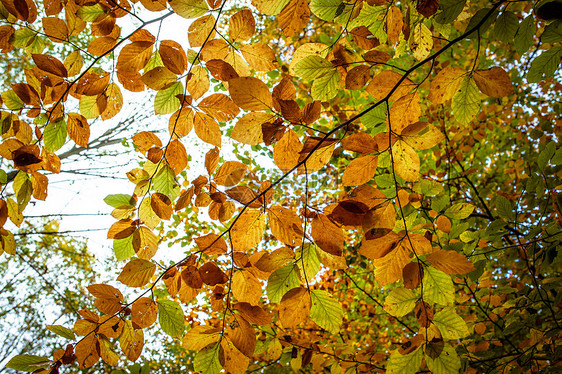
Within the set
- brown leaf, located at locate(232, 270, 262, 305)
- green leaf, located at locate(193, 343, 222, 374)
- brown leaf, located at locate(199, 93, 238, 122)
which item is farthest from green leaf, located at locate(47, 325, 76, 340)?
brown leaf, located at locate(199, 93, 238, 122)

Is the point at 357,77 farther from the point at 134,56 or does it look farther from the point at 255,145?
the point at 134,56

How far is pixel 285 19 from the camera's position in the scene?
3.31 feet

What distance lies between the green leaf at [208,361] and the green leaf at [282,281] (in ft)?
0.72

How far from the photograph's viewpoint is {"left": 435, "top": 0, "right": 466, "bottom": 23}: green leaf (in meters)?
0.80

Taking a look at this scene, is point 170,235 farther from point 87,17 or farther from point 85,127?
point 87,17

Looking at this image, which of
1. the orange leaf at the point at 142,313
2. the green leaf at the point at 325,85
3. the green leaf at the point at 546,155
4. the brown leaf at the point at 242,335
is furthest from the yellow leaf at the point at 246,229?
the green leaf at the point at 546,155

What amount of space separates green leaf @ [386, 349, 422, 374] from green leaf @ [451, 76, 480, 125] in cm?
70

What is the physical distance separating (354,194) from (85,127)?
1035mm

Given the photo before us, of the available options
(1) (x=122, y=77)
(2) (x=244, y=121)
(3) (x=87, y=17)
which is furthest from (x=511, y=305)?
(3) (x=87, y=17)

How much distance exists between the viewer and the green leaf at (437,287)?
0.84 meters

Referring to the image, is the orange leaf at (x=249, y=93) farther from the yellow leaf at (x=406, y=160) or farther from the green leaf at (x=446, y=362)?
the green leaf at (x=446, y=362)

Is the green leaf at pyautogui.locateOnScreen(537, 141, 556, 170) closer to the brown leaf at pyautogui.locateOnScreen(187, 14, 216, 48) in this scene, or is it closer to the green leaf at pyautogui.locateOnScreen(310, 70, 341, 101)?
the green leaf at pyautogui.locateOnScreen(310, 70, 341, 101)

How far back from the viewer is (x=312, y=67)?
3.06 feet

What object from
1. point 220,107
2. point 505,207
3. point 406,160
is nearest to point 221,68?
point 220,107
